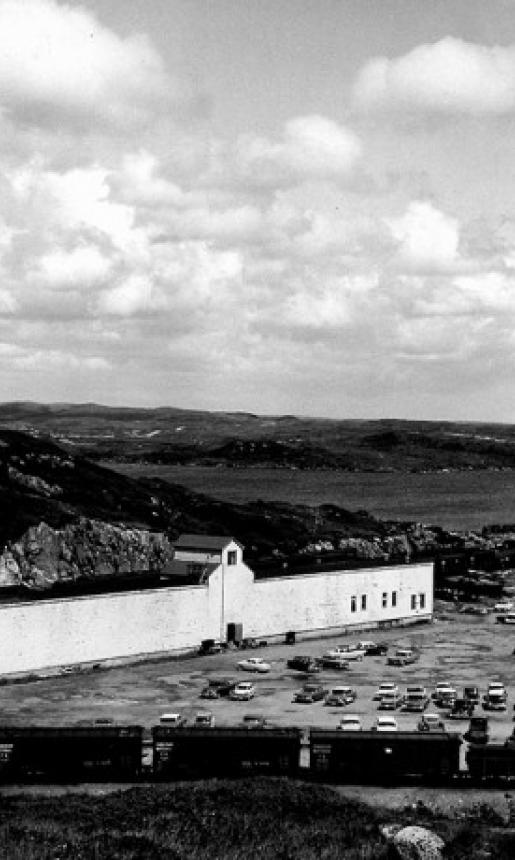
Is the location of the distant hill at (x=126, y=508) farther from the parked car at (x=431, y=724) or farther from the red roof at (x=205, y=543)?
the parked car at (x=431, y=724)

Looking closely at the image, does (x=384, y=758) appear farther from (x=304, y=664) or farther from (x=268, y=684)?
(x=304, y=664)

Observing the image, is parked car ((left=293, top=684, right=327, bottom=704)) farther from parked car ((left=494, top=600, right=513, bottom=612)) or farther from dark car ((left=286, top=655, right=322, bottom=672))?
parked car ((left=494, top=600, right=513, bottom=612))

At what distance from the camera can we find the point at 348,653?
7100 cm

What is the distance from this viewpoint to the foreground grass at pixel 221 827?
31469mm

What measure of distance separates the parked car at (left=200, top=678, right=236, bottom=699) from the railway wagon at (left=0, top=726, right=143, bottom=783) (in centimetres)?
1520

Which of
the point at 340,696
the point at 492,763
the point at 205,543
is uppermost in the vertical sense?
the point at 205,543

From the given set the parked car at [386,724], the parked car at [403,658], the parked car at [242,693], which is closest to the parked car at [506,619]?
the parked car at [403,658]

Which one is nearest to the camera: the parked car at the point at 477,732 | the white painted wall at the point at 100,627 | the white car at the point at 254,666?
the parked car at the point at 477,732

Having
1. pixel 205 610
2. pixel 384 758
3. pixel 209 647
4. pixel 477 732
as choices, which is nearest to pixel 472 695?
pixel 477 732

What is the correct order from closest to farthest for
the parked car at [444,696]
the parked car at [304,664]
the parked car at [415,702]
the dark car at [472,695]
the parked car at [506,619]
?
the parked car at [415,702]
the dark car at [472,695]
the parked car at [444,696]
the parked car at [304,664]
the parked car at [506,619]

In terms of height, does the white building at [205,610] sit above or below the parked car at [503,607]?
above

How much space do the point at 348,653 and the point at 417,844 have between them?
39.5 meters

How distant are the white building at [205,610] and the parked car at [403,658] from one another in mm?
8364

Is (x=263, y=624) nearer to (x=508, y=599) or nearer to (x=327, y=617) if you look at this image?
(x=327, y=617)
